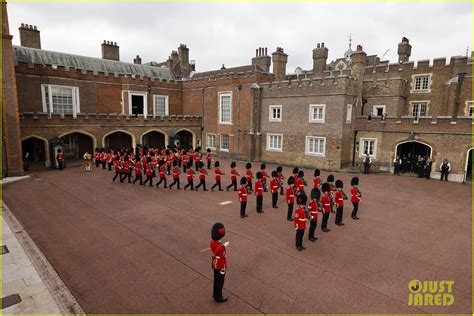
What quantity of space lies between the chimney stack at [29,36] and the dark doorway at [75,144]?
9652mm

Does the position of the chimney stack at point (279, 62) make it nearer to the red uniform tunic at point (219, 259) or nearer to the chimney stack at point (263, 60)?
the chimney stack at point (263, 60)

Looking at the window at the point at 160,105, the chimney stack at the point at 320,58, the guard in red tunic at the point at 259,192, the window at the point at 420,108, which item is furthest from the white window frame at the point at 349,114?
the window at the point at 160,105

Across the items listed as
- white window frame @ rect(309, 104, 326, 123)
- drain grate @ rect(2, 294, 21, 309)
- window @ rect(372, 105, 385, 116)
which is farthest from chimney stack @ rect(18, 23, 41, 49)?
Result: window @ rect(372, 105, 385, 116)

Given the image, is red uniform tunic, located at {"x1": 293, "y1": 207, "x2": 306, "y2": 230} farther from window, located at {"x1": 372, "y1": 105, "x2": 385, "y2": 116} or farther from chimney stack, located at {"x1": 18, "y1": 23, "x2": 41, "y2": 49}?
chimney stack, located at {"x1": 18, "y1": 23, "x2": 41, "y2": 49}

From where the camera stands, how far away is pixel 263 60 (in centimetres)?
3023

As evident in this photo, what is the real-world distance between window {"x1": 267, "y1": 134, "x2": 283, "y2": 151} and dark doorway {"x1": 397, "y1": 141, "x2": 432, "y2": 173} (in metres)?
8.99

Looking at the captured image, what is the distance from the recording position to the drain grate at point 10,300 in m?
5.76

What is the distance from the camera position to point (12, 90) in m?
17.0

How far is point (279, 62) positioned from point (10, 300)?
25.2 metres

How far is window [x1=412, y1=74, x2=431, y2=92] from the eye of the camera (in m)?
25.5

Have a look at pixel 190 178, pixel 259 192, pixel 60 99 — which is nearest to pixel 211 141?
pixel 60 99

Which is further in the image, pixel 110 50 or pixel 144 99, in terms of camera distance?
pixel 110 50

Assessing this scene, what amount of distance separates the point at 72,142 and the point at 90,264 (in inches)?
828

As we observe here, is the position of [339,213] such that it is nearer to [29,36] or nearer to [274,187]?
[274,187]
